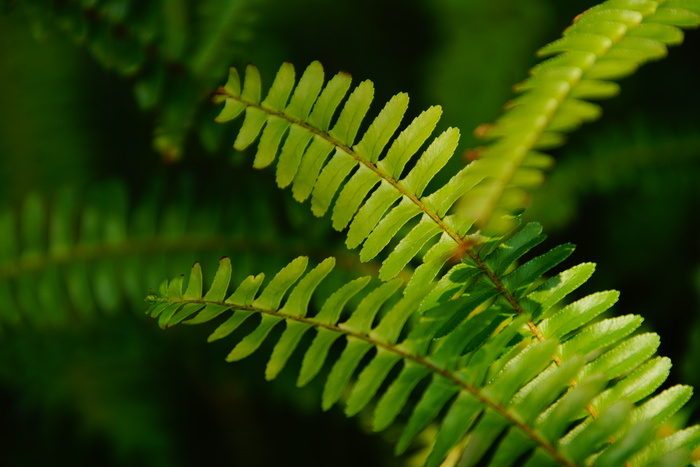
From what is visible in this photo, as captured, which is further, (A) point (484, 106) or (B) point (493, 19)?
(B) point (493, 19)

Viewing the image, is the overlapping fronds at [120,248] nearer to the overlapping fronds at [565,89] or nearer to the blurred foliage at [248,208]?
the blurred foliage at [248,208]

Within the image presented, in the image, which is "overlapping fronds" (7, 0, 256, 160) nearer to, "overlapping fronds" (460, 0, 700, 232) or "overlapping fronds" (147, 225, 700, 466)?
"overlapping fronds" (147, 225, 700, 466)

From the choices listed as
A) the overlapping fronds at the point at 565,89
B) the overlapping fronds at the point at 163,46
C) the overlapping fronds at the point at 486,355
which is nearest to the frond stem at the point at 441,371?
the overlapping fronds at the point at 486,355

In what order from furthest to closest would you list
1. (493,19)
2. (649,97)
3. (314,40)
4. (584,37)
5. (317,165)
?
(314,40) → (649,97) → (493,19) → (317,165) → (584,37)

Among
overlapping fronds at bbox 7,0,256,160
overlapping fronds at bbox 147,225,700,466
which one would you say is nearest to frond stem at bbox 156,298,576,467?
overlapping fronds at bbox 147,225,700,466

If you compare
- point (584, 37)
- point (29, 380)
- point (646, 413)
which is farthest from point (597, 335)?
point (29, 380)

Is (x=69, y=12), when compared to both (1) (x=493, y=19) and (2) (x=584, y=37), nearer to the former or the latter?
(2) (x=584, y=37)
